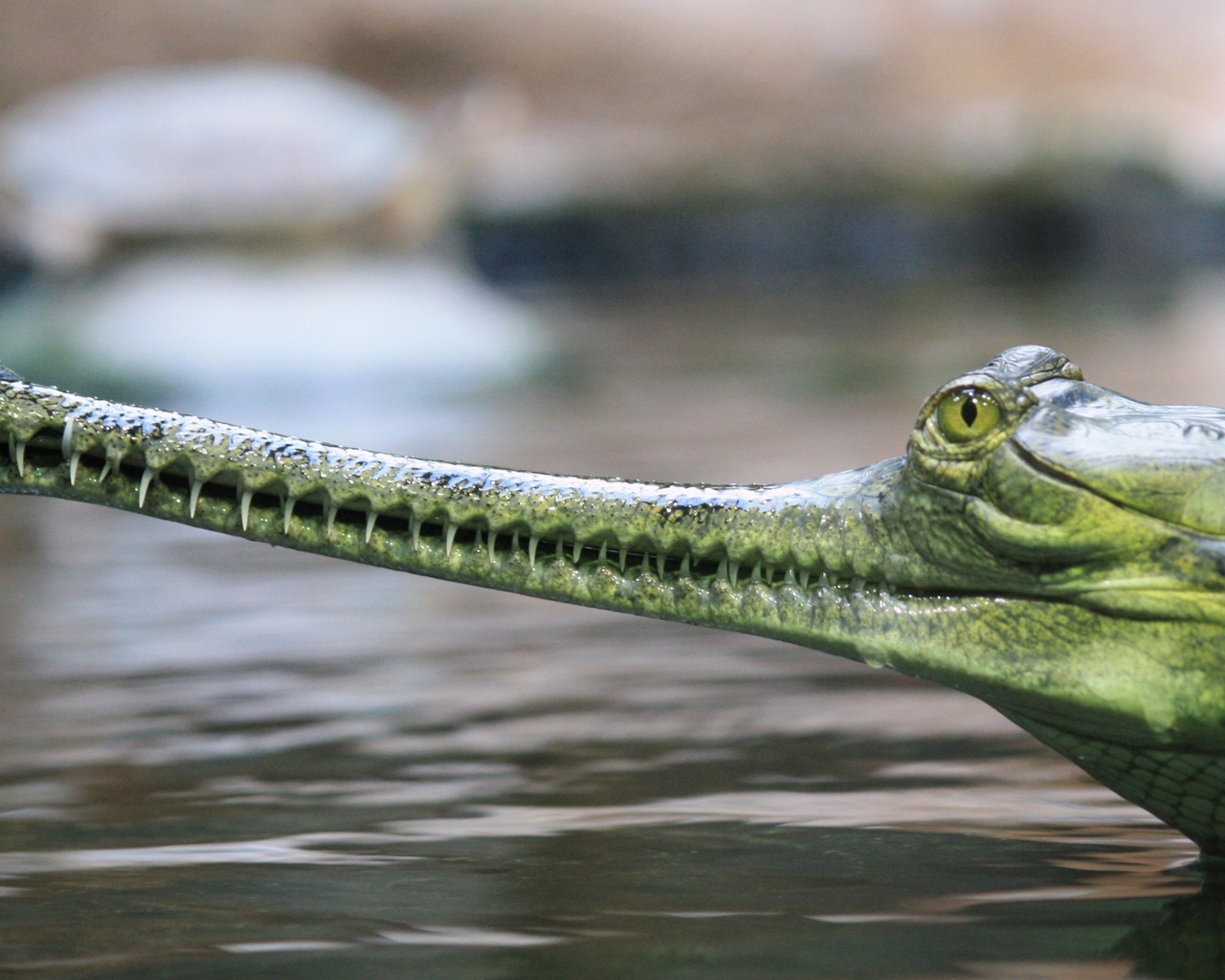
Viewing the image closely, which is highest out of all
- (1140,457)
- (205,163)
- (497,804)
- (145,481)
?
(205,163)

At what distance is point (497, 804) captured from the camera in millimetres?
3008

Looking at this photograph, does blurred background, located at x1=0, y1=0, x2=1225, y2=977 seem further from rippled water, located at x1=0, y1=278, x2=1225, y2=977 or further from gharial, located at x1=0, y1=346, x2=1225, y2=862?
gharial, located at x1=0, y1=346, x2=1225, y2=862

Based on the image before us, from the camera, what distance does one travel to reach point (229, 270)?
1295 cm

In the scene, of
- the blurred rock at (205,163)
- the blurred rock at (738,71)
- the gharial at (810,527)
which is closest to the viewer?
the gharial at (810,527)

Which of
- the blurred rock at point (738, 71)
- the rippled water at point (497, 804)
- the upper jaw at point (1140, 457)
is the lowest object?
the rippled water at point (497, 804)

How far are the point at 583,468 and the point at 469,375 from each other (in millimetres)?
5151

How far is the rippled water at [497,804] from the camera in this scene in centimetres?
223

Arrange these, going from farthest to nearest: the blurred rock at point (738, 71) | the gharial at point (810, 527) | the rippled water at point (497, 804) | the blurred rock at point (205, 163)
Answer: the blurred rock at point (738, 71), the blurred rock at point (205, 163), the gharial at point (810, 527), the rippled water at point (497, 804)

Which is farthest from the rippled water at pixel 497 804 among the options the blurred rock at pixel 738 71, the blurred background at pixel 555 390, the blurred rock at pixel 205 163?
the blurred rock at pixel 738 71

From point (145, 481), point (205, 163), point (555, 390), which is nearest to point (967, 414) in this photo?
point (145, 481)

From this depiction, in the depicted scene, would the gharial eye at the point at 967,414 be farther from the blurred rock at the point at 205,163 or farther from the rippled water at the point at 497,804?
the blurred rock at the point at 205,163

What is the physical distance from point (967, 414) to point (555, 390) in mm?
9045

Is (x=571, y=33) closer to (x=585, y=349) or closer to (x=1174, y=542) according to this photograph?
(x=585, y=349)

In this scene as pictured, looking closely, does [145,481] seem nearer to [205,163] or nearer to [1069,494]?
[1069,494]
